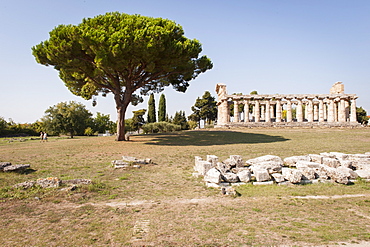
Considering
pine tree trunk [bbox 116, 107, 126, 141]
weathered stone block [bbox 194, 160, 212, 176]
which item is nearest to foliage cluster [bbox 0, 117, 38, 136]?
pine tree trunk [bbox 116, 107, 126, 141]

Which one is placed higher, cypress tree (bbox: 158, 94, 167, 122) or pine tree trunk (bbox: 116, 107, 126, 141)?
cypress tree (bbox: 158, 94, 167, 122)

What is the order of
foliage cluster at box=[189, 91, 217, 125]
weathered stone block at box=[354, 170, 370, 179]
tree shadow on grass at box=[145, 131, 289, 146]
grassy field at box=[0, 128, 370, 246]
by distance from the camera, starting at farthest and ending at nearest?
foliage cluster at box=[189, 91, 217, 125] < tree shadow on grass at box=[145, 131, 289, 146] < weathered stone block at box=[354, 170, 370, 179] < grassy field at box=[0, 128, 370, 246]

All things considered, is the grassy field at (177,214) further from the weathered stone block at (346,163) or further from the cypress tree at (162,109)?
the cypress tree at (162,109)

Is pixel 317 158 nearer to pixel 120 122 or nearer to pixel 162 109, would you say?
pixel 120 122

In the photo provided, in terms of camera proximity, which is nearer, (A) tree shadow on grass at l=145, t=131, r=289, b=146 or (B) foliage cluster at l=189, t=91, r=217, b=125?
(A) tree shadow on grass at l=145, t=131, r=289, b=146

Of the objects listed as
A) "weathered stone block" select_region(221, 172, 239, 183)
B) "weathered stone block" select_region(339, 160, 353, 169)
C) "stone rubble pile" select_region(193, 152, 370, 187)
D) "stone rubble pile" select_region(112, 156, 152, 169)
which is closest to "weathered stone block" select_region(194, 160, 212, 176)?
"stone rubble pile" select_region(193, 152, 370, 187)

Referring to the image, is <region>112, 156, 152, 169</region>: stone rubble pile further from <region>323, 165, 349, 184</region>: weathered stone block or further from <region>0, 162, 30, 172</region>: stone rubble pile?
<region>323, 165, 349, 184</region>: weathered stone block

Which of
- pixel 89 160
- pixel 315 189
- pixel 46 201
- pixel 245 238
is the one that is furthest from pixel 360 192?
pixel 89 160

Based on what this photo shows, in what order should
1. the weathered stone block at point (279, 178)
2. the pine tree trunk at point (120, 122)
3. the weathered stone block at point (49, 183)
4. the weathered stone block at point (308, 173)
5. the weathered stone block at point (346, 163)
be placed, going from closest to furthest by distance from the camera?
the weathered stone block at point (49, 183) → the weathered stone block at point (279, 178) → the weathered stone block at point (308, 173) → the weathered stone block at point (346, 163) → the pine tree trunk at point (120, 122)

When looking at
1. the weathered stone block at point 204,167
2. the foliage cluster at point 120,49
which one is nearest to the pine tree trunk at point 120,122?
the foliage cluster at point 120,49

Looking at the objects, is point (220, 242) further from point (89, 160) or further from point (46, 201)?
point (89, 160)

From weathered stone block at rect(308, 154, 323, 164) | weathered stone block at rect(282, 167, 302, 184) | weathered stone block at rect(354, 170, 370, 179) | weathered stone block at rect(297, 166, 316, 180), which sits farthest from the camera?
weathered stone block at rect(308, 154, 323, 164)

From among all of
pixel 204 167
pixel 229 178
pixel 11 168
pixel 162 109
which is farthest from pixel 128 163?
pixel 162 109

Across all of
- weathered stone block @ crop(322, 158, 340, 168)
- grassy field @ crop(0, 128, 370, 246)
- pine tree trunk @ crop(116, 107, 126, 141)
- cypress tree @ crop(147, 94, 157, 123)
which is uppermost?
cypress tree @ crop(147, 94, 157, 123)
